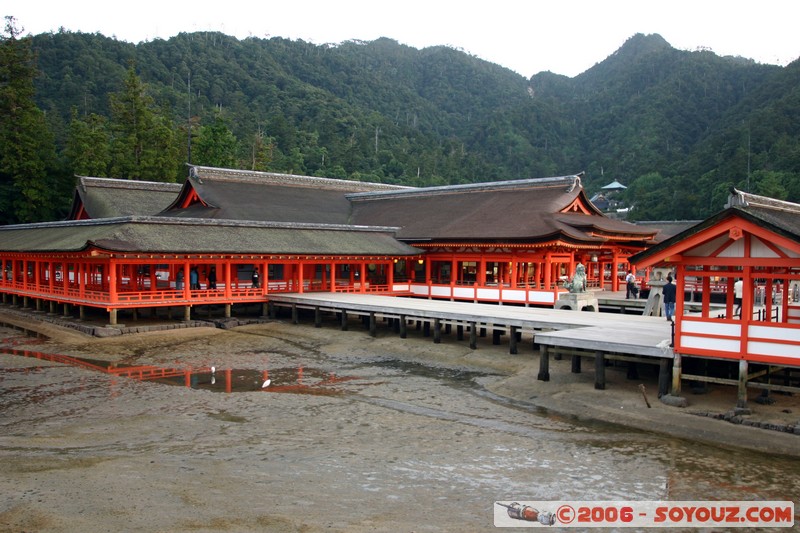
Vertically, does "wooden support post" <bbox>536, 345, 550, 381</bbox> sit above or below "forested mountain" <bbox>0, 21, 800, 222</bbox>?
below

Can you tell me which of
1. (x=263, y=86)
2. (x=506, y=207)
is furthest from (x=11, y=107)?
(x=263, y=86)

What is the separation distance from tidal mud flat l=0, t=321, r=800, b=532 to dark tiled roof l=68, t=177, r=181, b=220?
21.4m

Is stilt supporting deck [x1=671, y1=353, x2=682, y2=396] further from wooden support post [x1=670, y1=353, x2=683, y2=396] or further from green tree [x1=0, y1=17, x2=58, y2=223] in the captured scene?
green tree [x1=0, y1=17, x2=58, y2=223]

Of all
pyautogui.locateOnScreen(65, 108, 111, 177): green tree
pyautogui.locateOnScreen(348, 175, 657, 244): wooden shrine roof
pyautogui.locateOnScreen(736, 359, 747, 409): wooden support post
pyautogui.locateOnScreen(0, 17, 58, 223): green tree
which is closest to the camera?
pyautogui.locateOnScreen(736, 359, 747, 409): wooden support post

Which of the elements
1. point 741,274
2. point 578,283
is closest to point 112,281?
point 578,283

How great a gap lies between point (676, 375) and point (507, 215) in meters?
18.3

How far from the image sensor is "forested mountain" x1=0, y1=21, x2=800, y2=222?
200ft

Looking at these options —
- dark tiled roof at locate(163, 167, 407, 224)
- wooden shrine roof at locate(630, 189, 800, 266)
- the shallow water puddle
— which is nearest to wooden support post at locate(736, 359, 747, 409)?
wooden shrine roof at locate(630, 189, 800, 266)

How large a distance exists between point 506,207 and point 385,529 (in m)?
26.1

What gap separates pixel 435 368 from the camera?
64.0 ft

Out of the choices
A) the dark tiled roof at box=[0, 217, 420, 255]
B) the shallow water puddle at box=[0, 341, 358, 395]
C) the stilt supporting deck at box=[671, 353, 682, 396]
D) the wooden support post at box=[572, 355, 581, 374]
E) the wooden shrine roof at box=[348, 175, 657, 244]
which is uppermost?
the wooden shrine roof at box=[348, 175, 657, 244]

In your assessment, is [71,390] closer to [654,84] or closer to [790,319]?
[790,319]

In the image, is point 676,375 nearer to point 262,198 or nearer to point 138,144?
point 262,198

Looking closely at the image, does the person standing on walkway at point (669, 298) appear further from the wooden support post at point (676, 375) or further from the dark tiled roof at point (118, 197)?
the dark tiled roof at point (118, 197)
